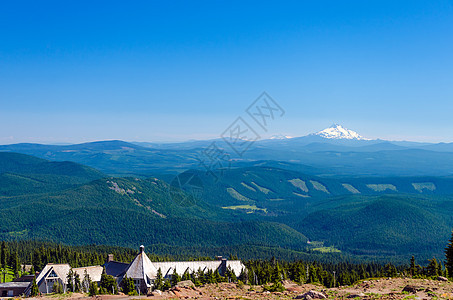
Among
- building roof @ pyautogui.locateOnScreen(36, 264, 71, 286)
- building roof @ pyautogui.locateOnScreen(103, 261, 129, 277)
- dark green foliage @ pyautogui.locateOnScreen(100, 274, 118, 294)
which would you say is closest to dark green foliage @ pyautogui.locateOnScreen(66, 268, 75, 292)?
building roof @ pyautogui.locateOnScreen(36, 264, 71, 286)

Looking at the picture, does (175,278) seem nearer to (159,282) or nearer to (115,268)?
(159,282)

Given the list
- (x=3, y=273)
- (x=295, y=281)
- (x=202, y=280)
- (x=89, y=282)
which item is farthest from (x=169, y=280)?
(x=3, y=273)

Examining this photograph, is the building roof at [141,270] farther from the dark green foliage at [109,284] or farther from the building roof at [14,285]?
the building roof at [14,285]

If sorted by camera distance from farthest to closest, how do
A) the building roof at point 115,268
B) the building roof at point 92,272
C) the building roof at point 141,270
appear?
1. the building roof at point 92,272
2. the building roof at point 115,268
3. the building roof at point 141,270

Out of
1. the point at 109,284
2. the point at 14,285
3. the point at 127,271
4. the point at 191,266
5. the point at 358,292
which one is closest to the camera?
the point at 358,292

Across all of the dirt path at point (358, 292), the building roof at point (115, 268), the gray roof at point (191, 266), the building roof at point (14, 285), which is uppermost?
the dirt path at point (358, 292)

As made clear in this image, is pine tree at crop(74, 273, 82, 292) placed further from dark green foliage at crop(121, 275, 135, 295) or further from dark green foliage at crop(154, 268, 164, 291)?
dark green foliage at crop(154, 268, 164, 291)

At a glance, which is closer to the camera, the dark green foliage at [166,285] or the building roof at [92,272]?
the dark green foliage at [166,285]

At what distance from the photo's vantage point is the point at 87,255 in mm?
134750

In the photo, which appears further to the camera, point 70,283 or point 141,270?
point 70,283

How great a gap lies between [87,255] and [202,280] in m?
62.4

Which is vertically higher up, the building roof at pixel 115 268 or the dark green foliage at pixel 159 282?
the building roof at pixel 115 268

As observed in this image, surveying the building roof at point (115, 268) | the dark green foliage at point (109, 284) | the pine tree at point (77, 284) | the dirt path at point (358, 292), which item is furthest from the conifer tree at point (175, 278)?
the pine tree at point (77, 284)

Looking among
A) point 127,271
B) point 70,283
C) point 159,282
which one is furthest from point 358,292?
point 70,283
